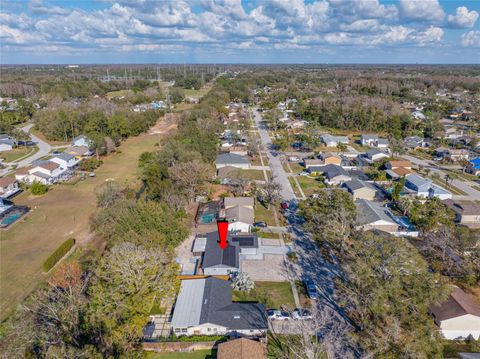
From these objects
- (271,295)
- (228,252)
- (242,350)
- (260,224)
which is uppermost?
(242,350)

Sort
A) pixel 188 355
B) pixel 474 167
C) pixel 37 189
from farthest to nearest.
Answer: pixel 474 167
pixel 37 189
pixel 188 355

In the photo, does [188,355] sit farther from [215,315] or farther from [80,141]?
[80,141]

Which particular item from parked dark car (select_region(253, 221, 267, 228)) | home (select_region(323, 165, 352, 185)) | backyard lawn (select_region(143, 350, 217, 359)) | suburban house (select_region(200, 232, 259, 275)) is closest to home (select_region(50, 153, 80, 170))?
suburban house (select_region(200, 232, 259, 275))

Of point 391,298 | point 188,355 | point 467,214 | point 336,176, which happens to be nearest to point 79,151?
point 336,176

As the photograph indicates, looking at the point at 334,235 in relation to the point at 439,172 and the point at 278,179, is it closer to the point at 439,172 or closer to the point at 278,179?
the point at 278,179

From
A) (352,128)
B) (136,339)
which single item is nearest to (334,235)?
(136,339)

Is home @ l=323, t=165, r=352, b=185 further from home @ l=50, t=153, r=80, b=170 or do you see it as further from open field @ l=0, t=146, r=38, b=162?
open field @ l=0, t=146, r=38, b=162
